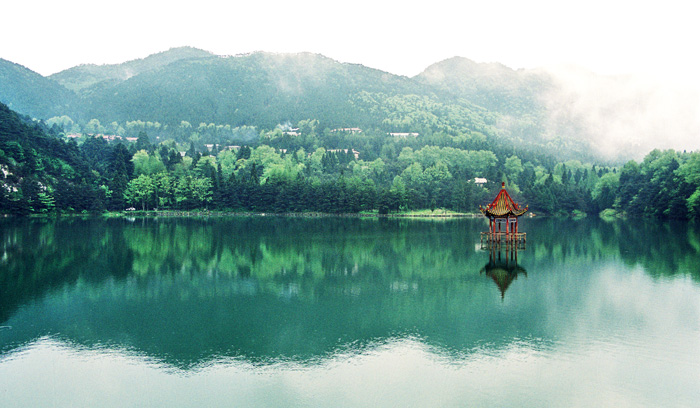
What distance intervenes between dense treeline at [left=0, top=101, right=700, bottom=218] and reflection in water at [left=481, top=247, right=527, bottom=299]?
6243 centimetres

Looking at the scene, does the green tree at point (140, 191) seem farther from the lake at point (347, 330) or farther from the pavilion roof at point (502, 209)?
the pavilion roof at point (502, 209)

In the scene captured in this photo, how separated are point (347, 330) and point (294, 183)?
109 meters

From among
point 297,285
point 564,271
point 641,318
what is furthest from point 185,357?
point 564,271

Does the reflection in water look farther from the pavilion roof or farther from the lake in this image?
the pavilion roof

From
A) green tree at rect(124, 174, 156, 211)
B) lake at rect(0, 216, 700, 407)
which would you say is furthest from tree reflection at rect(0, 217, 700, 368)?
green tree at rect(124, 174, 156, 211)

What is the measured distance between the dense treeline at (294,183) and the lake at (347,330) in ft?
214

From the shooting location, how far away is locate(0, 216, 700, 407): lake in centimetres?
1964

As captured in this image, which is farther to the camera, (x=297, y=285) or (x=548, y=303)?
(x=297, y=285)

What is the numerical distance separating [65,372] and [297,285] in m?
17.9

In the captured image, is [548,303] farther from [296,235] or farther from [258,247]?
[296,235]

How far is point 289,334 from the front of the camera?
2583 cm

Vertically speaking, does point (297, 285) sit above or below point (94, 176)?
below

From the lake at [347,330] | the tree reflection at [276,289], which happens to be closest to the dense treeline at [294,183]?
the tree reflection at [276,289]

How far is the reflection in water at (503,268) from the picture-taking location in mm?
38750
